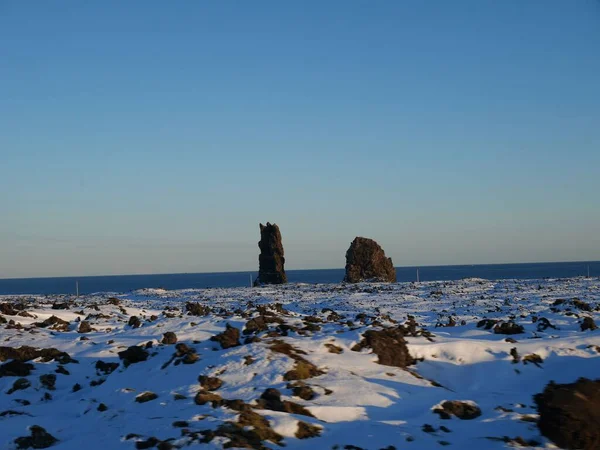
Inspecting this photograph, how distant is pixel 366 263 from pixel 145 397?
4656 centimetres

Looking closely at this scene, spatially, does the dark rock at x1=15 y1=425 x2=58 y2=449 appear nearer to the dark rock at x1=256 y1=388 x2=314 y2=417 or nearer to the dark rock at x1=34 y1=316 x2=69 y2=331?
the dark rock at x1=256 y1=388 x2=314 y2=417

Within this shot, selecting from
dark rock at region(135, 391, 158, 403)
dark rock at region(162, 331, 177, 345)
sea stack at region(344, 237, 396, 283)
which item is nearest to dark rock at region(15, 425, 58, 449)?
dark rock at region(135, 391, 158, 403)

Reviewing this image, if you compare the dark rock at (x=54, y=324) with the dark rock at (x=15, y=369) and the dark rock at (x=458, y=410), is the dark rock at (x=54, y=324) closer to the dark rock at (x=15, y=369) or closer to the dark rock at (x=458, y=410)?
the dark rock at (x=15, y=369)

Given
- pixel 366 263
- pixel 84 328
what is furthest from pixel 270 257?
pixel 84 328

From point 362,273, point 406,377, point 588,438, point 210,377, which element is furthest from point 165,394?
point 362,273

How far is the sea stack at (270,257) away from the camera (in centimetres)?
5591

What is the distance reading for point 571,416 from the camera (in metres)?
6.57

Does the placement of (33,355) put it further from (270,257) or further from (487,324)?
(270,257)

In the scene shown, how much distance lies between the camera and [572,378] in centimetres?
936

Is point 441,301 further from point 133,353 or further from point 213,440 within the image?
point 213,440

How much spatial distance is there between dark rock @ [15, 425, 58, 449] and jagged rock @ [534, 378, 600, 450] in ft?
18.1

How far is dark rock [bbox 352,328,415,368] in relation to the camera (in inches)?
371

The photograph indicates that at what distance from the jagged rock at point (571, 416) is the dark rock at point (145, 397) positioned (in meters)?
4.72

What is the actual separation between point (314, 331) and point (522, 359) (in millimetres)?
3570
